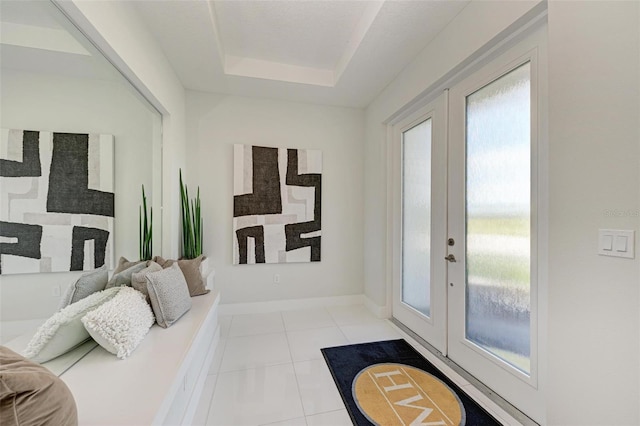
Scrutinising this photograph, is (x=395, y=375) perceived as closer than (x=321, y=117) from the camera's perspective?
Yes

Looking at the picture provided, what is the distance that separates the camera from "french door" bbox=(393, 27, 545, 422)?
61.3 inches

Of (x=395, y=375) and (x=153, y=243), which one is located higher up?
(x=153, y=243)

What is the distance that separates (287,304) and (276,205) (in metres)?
1.30

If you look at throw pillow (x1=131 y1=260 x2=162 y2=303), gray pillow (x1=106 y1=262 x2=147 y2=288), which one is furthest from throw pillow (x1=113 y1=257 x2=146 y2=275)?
throw pillow (x1=131 y1=260 x2=162 y2=303)

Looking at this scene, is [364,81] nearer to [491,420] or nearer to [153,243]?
[153,243]

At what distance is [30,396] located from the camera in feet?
2.34

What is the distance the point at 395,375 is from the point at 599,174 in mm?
1795

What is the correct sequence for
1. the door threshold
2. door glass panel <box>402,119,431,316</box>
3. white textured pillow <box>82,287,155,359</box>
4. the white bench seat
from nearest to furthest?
the white bench seat < white textured pillow <box>82,287,155,359</box> < the door threshold < door glass panel <box>402,119,431,316</box>

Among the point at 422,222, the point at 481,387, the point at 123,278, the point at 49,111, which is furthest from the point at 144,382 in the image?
the point at 422,222

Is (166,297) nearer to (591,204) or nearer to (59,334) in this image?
(59,334)

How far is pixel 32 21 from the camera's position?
45.4 inches

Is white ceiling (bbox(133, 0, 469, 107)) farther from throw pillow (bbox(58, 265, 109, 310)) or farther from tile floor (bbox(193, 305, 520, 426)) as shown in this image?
tile floor (bbox(193, 305, 520, 426))

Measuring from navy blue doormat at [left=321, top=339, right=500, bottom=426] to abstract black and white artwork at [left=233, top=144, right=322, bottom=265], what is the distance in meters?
1.39

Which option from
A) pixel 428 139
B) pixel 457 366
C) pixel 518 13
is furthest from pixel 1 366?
pixel 428 139
